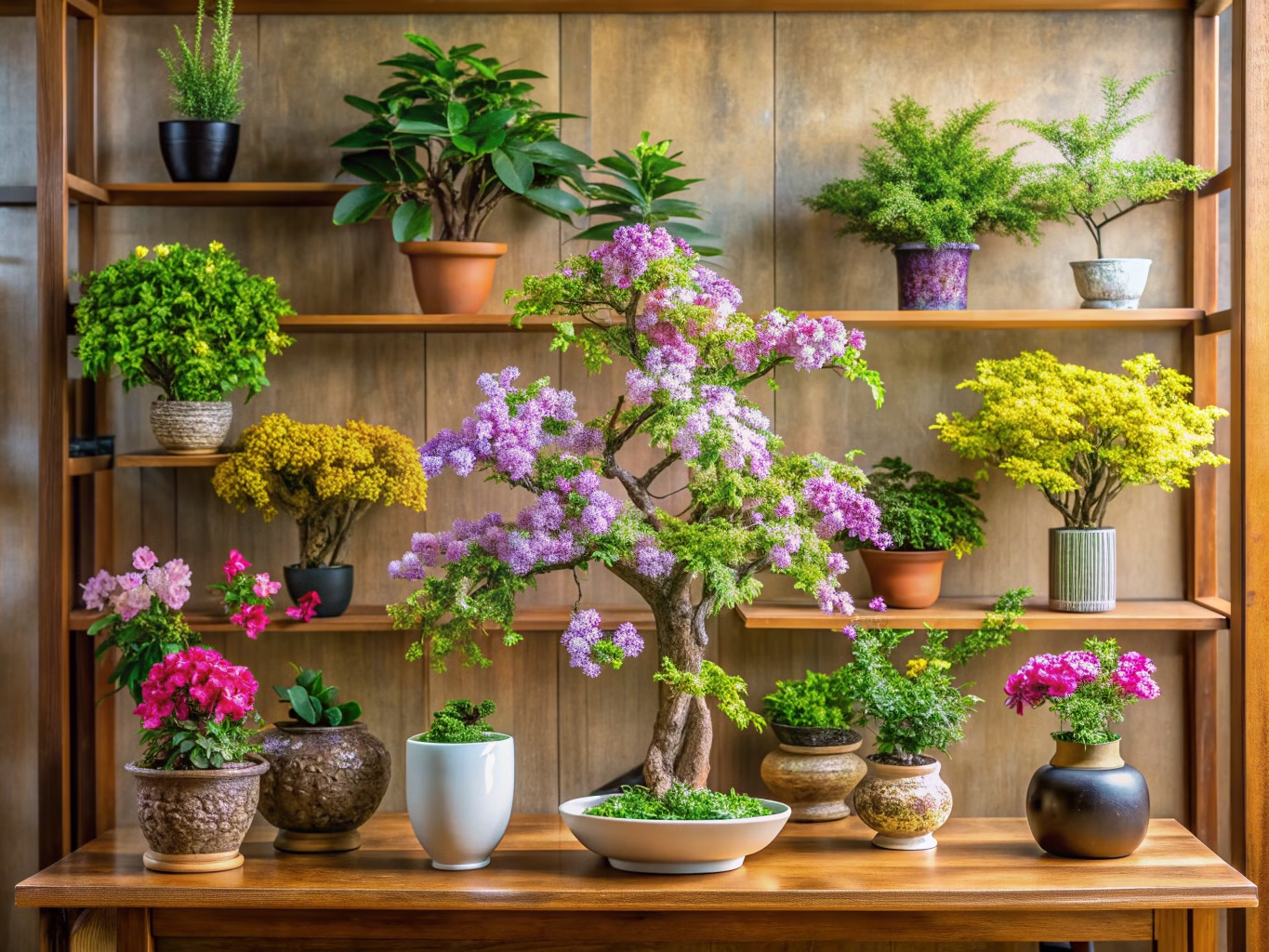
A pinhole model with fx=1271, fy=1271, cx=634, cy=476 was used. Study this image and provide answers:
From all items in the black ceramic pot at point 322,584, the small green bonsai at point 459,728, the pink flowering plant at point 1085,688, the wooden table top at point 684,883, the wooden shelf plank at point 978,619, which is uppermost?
the black ceramic pot at point 322,584

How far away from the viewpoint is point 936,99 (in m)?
3.11

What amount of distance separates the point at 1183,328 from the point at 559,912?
2.02 m

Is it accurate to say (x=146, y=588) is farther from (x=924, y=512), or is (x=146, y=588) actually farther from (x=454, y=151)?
(x=924, y=512)

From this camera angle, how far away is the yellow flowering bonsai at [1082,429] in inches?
110

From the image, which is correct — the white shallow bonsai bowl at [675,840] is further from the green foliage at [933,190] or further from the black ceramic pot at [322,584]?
the green foliage at [933,190]

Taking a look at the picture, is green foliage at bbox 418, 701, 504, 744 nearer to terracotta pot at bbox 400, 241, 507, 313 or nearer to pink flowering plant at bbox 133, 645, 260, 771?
pink flowering plant at bbox 133, 645, 260, 771

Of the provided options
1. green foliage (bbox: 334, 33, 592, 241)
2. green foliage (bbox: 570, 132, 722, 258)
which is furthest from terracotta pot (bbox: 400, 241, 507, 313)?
green foliage (bbox: 570, 132, 722, 258)

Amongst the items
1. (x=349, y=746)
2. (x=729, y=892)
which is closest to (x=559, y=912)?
(x=729, y=892)

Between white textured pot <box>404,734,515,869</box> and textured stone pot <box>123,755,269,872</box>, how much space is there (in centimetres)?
31

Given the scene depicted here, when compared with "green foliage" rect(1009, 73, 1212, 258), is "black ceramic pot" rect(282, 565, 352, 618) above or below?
below

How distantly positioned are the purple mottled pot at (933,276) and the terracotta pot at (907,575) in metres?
0.56

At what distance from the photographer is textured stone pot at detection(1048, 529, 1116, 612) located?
9.43 ft

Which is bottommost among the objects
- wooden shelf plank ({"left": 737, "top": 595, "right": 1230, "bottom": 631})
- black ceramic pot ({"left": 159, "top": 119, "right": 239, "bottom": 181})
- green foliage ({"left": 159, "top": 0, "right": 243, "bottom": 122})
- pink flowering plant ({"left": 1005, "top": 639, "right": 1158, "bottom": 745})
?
pink flowering plant ({"left": 1005, "top": 639, "right": 1158, "bottom": 745})

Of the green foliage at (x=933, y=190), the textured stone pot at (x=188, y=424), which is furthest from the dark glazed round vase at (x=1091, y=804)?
the textured stone pot at (x=188, y=424)
